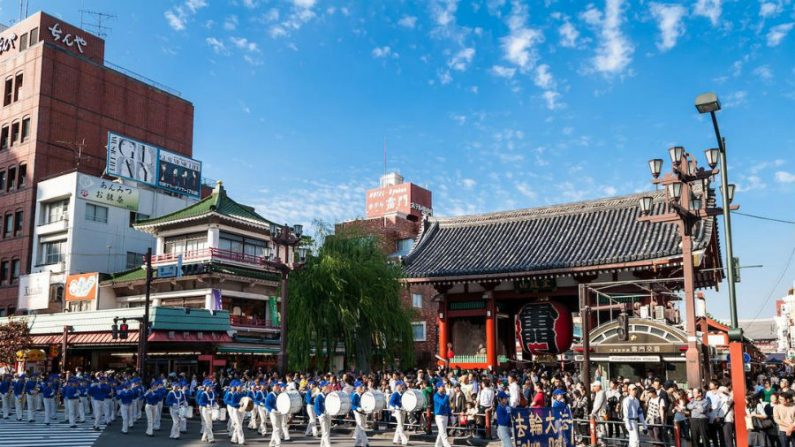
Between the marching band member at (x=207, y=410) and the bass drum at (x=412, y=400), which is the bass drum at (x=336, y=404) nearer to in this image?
the bass drum at (x=412, y=400)

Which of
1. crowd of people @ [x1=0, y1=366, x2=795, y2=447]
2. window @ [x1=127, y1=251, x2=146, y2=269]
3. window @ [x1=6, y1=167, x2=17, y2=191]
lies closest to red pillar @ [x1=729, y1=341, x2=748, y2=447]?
crowd of people @ [x1=0, y1=366, x2=795, y2=447]

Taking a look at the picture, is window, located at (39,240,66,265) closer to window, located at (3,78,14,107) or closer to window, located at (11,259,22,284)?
window, located at (11,259,22,284)

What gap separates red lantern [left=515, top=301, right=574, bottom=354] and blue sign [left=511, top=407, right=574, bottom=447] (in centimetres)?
1025

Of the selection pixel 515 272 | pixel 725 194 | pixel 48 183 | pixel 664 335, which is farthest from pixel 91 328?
pixel 725 194

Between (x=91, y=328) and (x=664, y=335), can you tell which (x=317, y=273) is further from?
(x=91, y=328)

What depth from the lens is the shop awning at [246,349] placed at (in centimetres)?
3982

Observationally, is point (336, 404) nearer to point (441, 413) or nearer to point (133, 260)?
point (441, 413)

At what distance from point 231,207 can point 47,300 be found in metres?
13.4

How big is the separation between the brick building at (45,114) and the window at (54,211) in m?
1.07

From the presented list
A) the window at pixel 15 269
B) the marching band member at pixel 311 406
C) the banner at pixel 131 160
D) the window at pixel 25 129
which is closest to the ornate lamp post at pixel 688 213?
the marching band member at pixel 311 406

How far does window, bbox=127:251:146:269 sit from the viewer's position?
162 feet

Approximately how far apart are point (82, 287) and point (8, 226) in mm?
12165

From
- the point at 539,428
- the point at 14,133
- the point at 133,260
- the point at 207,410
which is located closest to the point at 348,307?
the point at 207,410

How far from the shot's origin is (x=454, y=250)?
98.0 ft
